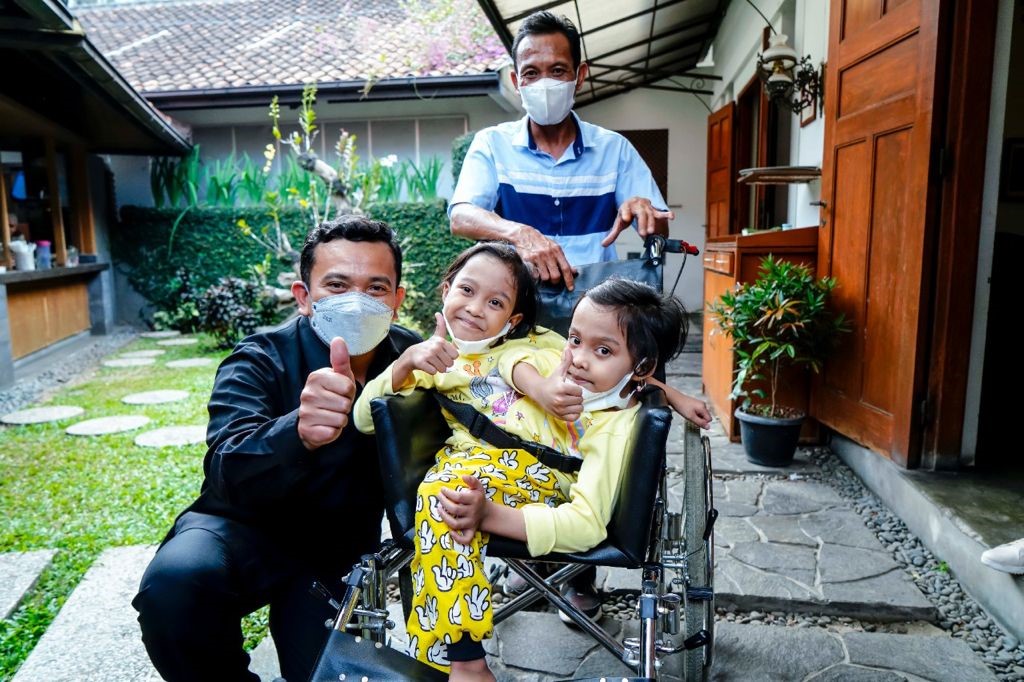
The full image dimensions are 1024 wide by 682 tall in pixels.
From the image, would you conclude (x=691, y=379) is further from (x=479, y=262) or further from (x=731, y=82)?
(x=479, y=262)

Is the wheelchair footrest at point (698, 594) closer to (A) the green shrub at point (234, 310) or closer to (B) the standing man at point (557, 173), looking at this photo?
(B) the standing man at point (557, 173)

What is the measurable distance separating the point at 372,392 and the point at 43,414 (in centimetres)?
449

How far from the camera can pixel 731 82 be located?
317 inches

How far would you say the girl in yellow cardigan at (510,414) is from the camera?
4.66 ft

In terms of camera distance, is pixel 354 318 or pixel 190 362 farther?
pixel 190 362

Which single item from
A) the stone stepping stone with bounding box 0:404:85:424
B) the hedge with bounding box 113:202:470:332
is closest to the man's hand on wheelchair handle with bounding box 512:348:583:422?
the stone stepping stone with bounding box 0:404:85:424

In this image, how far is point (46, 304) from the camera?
7266 mm

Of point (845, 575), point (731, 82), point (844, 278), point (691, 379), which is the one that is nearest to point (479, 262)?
point (845, 575)

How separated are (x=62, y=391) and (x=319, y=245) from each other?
208 inches

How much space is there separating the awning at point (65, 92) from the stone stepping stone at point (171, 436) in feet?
8.97

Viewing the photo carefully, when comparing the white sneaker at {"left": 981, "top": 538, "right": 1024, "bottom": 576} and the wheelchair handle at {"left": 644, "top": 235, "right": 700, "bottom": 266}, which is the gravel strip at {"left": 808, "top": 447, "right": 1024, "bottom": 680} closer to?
the white sneaker at {"left": 981, "top": 538, "right": 1024, "bottom": 576}

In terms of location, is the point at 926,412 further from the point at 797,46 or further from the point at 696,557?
the point at 797,46

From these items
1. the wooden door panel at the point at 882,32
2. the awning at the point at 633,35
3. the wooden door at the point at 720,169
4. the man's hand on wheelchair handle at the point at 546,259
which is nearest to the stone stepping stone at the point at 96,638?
the man's hand on wheelchair handle at the point at 546,259

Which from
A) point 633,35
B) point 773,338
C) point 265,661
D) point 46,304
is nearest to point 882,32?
point 773,338
